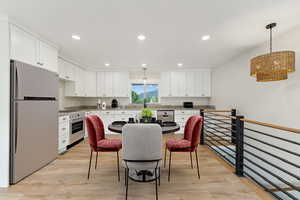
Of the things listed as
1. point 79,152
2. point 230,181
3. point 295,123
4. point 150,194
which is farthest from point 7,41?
point 295,123

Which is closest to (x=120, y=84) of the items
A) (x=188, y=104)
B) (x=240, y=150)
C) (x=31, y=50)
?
(x=188, y=104)

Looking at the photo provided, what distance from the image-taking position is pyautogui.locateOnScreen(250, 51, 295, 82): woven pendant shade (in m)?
1.85

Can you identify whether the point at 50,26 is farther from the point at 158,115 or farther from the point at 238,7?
the point at 158,115

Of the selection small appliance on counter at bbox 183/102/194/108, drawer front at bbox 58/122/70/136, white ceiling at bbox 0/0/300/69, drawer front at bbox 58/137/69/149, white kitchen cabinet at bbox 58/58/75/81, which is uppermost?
white ceiling at bbox 0/0/300/69

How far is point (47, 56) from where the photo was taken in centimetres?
271

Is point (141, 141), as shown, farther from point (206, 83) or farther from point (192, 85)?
point (206, 83)

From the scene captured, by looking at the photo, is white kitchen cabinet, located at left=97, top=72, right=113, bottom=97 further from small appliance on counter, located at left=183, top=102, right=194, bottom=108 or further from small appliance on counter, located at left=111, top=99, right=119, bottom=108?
small appliance on counter, located at left=183, top=102, right=194, bottom=108

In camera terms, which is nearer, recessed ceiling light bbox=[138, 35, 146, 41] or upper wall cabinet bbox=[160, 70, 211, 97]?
recessed ceiling light bbox=[138, 35, 146, 41]

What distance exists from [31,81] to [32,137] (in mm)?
912

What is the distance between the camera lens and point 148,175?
2.14 meters

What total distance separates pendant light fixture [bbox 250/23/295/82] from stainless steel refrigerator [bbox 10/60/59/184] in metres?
3.56

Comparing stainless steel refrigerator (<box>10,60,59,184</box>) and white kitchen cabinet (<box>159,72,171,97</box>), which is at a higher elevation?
white kitchen cabinet (<box>159,72,171,97</box>)

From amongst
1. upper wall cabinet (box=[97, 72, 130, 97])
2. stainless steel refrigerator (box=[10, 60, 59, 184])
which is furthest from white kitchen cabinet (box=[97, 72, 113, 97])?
stainless steel refrigerator (box=[10, 60, 59, 184])

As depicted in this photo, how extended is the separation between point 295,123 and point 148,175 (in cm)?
254
